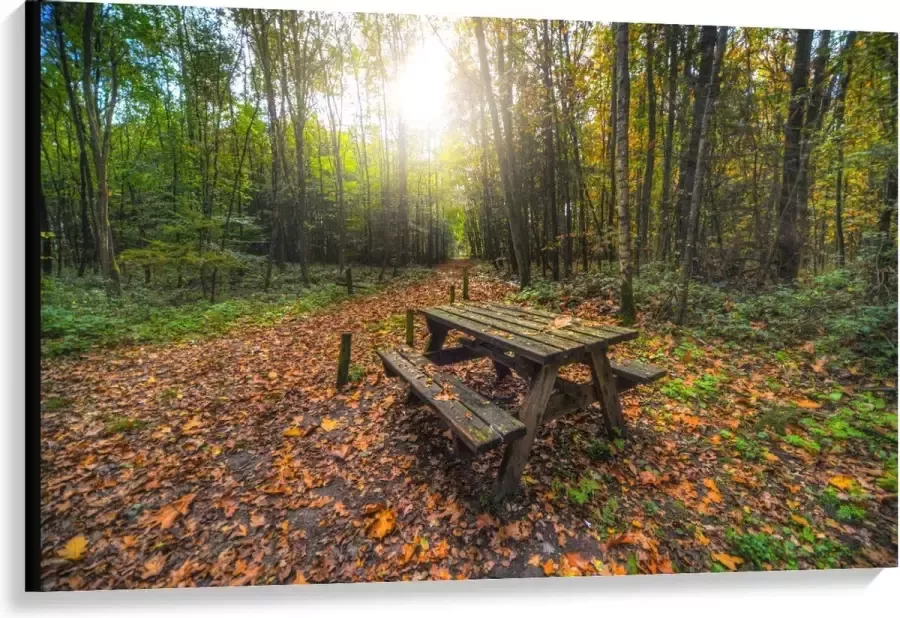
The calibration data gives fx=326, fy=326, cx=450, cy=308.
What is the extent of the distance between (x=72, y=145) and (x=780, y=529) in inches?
215

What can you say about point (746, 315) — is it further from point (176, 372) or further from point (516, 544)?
point (176, 372)

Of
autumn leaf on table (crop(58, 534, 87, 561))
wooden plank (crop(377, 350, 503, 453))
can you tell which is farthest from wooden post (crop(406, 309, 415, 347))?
autumn leaf on table (crop(58, 534, 87, 561))

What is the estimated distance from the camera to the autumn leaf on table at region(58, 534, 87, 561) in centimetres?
185

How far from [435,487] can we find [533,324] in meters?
1.42

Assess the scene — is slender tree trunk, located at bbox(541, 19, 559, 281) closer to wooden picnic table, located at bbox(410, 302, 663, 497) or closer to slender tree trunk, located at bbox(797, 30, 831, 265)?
slender tree trunk, located at bbox(797, 30, 831, 265)

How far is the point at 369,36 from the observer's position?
3391 millimetres

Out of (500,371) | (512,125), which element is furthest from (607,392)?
(512,125)

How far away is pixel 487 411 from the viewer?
6.78 ft

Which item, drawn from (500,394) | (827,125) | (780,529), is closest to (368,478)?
(500,394)

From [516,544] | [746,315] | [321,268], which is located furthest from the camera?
[321,268]

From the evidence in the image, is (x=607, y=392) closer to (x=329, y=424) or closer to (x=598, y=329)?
(x=598, y=329)

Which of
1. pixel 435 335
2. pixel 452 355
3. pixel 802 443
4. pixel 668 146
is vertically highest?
pixel 668 146

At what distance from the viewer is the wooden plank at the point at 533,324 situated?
7.27 ft

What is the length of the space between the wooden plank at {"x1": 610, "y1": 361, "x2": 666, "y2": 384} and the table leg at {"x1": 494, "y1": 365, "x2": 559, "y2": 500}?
810 millimetres
